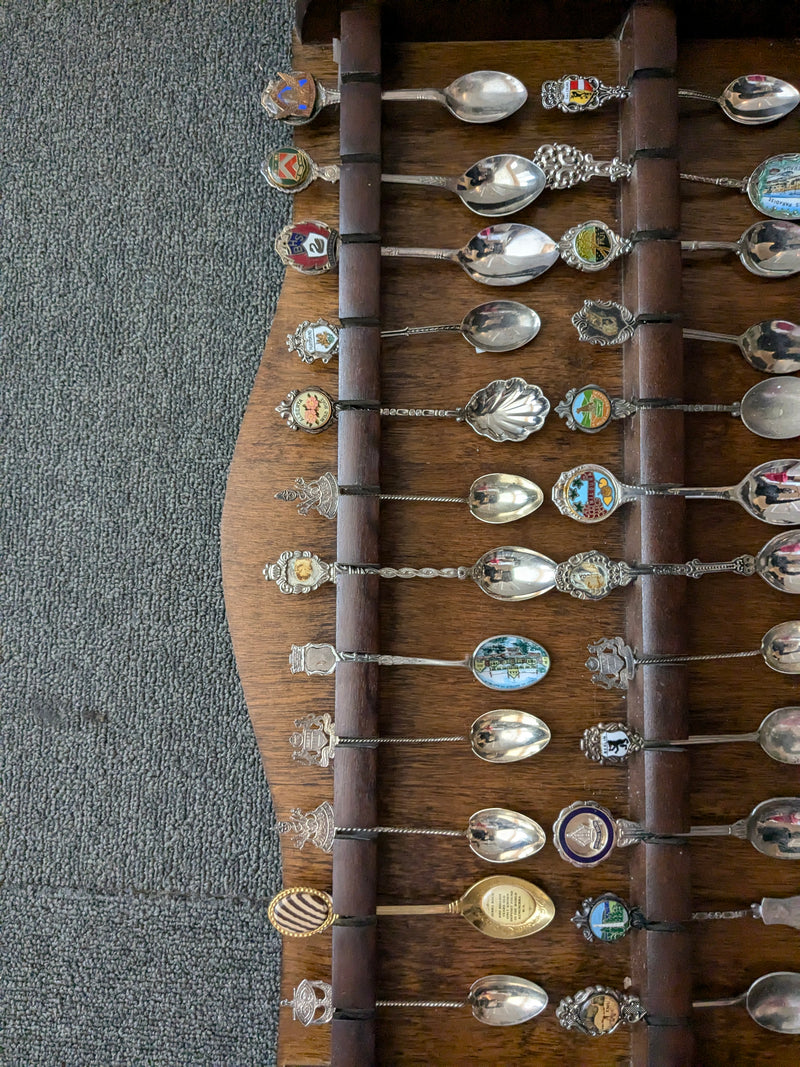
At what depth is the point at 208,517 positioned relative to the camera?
920mm

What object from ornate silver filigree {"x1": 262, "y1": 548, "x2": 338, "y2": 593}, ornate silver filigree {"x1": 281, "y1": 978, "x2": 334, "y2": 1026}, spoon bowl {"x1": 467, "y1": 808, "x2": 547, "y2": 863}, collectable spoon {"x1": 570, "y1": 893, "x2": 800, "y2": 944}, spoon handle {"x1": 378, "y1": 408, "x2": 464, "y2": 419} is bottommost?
ornate silver filigree {"x1": 281, "y1": 978, "x2": 334, "y2": 1026}

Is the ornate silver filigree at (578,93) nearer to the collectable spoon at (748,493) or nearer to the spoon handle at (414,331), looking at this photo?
the spoon handle at (414,331)

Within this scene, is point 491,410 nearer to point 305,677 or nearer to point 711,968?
point 305,677

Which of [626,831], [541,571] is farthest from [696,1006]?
[541,571]

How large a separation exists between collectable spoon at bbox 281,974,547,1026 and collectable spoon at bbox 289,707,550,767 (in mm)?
197

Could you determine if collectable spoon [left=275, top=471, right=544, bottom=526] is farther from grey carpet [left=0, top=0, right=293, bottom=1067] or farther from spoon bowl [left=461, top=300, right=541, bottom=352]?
grey carpet [left=0, top=0, right=293, bottom=1067]

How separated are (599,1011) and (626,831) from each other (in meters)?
0.16

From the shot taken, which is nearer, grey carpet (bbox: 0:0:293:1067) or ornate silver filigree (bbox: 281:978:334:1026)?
ornate silver filigree (bbox: 281:978:334:1026)

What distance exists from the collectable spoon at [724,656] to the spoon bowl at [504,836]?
0.49 ft

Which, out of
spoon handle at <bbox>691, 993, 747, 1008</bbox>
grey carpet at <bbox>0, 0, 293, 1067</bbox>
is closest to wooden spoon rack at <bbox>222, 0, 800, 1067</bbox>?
spoon handle at <bbox>691, 993, 747, 1008</bbox>

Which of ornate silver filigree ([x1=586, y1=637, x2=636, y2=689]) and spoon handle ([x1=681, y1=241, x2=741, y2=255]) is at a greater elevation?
spoon handle ([x1=681, y1=241, x2=741, y2=255])

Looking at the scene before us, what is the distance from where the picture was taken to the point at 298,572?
2.38 ft

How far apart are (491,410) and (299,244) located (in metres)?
0.25

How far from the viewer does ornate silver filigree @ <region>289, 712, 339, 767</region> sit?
2.35ft
